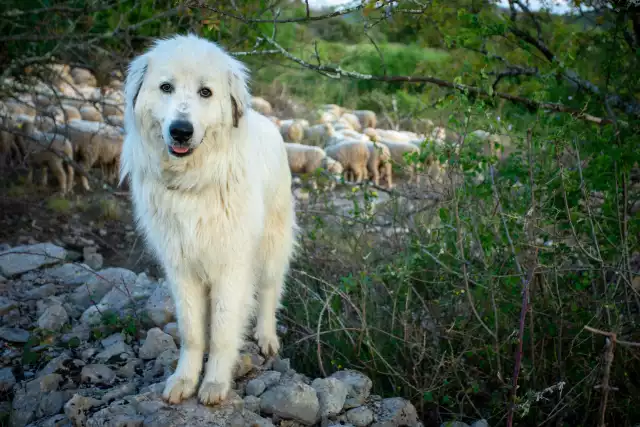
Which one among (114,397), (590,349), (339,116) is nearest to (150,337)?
(114,397)

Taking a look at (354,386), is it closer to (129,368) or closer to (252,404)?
(252,404)

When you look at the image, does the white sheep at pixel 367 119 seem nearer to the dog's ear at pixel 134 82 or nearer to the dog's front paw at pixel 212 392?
the dog's ear at pixel 134 82

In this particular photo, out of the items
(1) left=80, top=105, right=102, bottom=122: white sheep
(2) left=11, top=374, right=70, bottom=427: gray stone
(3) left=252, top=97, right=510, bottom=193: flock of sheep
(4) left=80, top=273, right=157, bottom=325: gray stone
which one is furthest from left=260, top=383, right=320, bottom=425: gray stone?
(1) left=80, top=105, right=102, bottom=122: white sheep

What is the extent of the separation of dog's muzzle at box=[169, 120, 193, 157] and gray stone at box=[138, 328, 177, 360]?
1596 millimetres

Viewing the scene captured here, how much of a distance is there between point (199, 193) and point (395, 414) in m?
1.77

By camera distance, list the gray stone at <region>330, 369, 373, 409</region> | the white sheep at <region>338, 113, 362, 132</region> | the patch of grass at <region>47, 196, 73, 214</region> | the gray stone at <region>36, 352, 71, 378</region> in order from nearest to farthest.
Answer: the gray stone at <region>330, 369, 373, 409</region> → the gray stone at <region>36, 352, 71, 378</region> → the patch of grass at <region>47, 196, 73, 214</region> → the white sheep at <region>338, 113, 362, 132</region>

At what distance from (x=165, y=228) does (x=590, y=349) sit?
2.98 metres

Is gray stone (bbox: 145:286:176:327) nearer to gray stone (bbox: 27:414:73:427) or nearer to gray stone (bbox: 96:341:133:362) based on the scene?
gray stone (bbox: 96:341:133:362)

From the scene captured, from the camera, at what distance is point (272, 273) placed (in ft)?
14.5

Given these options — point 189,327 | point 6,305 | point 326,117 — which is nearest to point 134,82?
point 189,327

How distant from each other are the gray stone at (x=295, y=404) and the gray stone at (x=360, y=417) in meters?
0.20

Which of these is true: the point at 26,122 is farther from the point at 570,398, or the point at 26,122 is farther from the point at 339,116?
the point at 339,116

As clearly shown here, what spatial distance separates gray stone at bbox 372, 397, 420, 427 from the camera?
12.1 feet

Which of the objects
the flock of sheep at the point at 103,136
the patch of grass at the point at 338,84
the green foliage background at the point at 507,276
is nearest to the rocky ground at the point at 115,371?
the green foliage background at the point at 507,276
